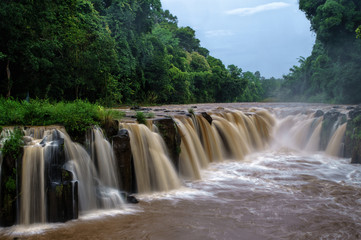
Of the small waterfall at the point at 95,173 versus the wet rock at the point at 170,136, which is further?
the wet rock at the point at 170,136

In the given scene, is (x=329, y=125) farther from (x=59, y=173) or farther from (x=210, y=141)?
(x=59, y=173)

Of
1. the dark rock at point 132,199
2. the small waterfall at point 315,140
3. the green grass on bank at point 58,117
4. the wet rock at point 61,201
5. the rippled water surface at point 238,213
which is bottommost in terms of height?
the rippled water surface at point 238,213

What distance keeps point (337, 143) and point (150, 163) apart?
9597mm

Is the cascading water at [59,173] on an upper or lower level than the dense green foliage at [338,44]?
lower

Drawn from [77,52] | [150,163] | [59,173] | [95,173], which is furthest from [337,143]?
[77,52]

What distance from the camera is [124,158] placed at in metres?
8.38

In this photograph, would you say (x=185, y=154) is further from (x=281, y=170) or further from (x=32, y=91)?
(x=32, y=91)

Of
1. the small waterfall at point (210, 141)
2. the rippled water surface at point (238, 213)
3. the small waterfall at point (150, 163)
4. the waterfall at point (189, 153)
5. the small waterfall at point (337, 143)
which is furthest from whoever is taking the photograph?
the small waterfall at point (337, 143)

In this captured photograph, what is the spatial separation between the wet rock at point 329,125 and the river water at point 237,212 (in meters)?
4.56

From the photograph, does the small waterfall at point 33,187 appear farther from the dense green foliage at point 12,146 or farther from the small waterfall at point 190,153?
the small waterfall at point 190,153

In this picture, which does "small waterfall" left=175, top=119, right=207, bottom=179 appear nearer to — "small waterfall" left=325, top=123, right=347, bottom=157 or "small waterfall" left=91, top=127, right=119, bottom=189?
"small waterfall" left=91, top=127, right=119, bottom=189

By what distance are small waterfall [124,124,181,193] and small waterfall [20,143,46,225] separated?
9.08 feet

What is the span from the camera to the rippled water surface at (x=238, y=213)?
19.6 feet

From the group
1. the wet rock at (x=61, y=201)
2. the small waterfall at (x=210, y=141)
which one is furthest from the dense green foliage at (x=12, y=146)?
the small waterfall at (x=210, y=141)
